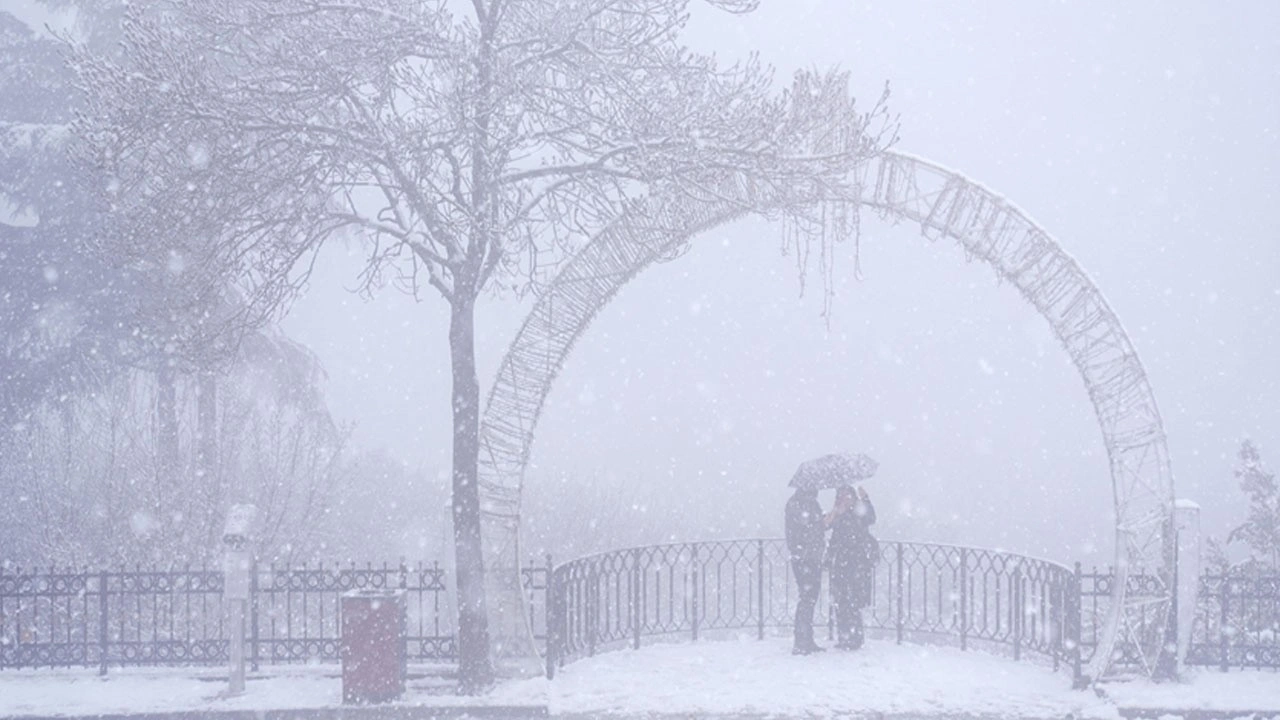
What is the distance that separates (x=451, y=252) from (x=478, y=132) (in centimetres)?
138

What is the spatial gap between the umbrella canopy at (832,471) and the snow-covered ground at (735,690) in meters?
2.09

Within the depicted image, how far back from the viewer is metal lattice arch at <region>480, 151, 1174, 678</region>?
1109cm

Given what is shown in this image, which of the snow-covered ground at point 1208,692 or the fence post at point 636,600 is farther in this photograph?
the fence post at point 636,600

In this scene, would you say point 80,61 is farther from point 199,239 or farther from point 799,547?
point 799,547

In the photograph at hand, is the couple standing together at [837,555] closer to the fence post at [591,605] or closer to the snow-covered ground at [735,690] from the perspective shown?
the snow-covered ground at [735,690]

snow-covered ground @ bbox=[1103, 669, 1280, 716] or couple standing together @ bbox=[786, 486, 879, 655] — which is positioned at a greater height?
couple standing together @ bbox=[786, 486, 879, 655]

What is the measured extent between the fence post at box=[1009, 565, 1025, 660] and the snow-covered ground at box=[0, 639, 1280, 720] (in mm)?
264

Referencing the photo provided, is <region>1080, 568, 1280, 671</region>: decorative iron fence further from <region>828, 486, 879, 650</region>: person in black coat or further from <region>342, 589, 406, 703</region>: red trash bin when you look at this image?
<region>342, 589, 406, 703</region>: red trash bin

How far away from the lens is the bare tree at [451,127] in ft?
32.8

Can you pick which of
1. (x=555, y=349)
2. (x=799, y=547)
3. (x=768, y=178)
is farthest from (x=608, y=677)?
(x=768, y=178)

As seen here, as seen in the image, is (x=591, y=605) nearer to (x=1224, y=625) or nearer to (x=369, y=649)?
(x=369, y=649)

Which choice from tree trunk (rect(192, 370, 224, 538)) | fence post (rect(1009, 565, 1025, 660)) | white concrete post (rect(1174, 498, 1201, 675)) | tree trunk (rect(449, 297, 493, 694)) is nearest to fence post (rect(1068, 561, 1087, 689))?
white concrete post (rect(1174, 498, 1201, 675))

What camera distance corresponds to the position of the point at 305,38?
9.98m

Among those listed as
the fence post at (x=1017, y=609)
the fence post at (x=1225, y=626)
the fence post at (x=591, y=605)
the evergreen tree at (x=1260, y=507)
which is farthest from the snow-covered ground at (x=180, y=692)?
the evergreen tree at (x=1260, y=507)
